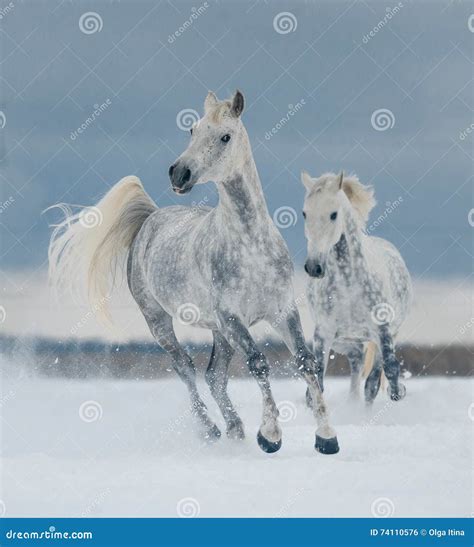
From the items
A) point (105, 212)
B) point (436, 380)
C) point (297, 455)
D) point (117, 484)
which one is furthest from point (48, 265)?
point (436, 380)

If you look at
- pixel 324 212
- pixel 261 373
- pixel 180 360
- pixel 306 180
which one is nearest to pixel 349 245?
pixel 324 212

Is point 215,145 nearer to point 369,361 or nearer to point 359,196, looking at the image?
point 359,196

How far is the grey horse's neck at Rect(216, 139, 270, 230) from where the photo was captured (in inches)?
226

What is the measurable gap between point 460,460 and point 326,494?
1091mm

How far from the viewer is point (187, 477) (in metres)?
→ 5.87

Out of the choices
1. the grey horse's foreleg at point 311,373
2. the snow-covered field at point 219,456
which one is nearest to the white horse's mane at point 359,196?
the grey horse's foreleg at point 311,373

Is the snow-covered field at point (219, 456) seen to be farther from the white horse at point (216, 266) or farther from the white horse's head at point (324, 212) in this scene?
the white horse's head at point (324, 212)

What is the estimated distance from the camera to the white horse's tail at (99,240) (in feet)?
22.4

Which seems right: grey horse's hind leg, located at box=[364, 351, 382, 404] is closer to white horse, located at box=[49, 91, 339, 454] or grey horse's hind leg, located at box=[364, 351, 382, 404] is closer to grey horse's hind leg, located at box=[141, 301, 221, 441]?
white horse, located at box=[49, 91, 339, 454]

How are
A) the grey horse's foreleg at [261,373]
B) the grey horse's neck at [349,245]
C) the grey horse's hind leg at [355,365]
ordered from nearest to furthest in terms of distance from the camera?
the grey horse's foreleg at [261,373] < the grey horse's neck at [349,245] < the grey horse's hind leg at [355,365]

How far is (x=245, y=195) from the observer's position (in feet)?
18.9

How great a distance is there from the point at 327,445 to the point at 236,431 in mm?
775

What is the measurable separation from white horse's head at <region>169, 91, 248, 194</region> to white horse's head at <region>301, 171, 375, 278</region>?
0.57 m

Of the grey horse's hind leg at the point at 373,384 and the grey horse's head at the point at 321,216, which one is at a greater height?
the grey horse's head at the point at 321,216
